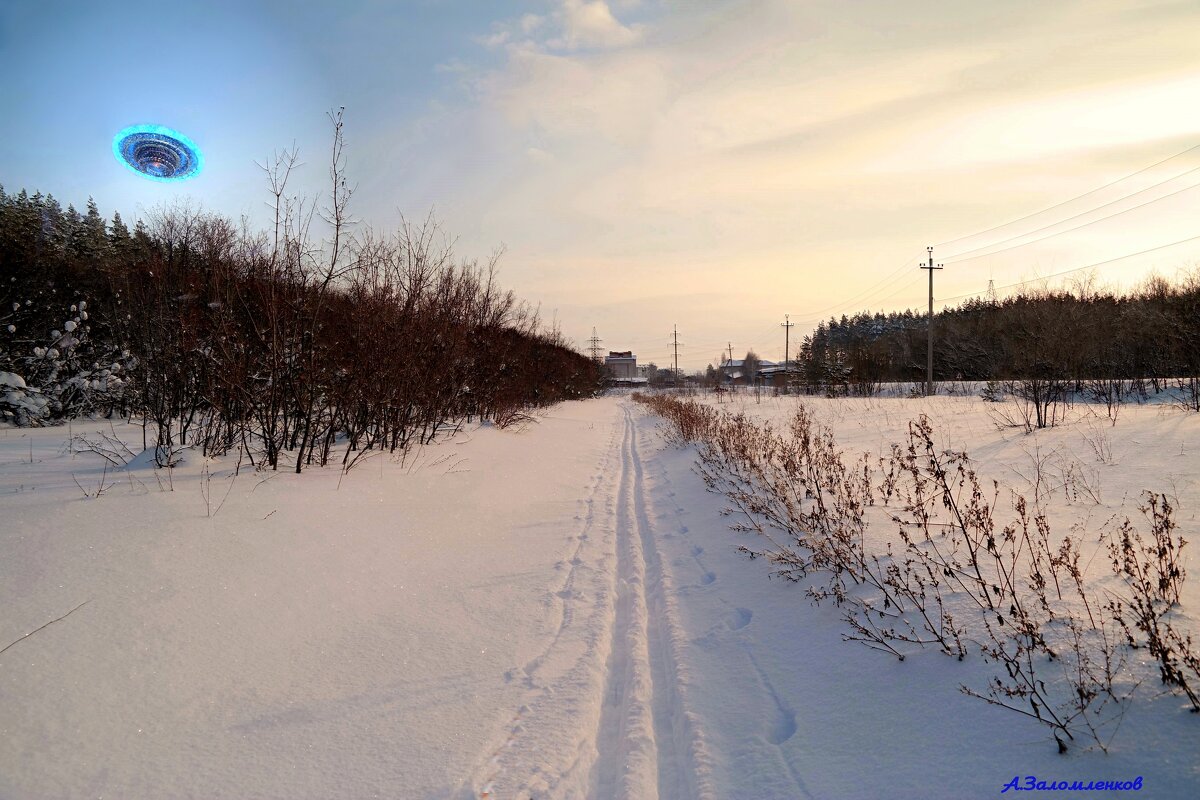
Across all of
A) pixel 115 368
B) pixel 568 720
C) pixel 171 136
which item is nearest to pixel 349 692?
pixel 568 720

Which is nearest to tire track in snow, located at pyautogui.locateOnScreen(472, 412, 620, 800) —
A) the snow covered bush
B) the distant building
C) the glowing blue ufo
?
the glowing blue ufo

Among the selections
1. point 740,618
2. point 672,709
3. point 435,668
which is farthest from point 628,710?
point 740,618

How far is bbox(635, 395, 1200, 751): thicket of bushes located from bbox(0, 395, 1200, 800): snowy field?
0.41 feet

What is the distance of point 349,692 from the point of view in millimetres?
2961

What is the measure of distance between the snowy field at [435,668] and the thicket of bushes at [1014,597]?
0.41 feet

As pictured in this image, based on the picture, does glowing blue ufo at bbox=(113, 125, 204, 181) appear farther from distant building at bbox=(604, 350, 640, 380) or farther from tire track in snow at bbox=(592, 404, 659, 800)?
distant building at bbox=(604, 350, 640, 380)

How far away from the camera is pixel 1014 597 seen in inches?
95.7

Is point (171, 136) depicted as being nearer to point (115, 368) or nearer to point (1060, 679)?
point (115, 368)

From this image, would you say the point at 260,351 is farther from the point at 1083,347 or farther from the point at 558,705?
the point at 1083,347

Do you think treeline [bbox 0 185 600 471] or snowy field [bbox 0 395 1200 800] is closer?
snowy field [bbox 0 395 1200 800]

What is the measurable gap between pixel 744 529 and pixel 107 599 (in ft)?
16.9

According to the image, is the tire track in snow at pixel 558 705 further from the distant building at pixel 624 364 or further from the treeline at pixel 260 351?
the distant building at pixel 624 364

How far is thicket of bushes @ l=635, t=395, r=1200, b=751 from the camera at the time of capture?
2.27 metres

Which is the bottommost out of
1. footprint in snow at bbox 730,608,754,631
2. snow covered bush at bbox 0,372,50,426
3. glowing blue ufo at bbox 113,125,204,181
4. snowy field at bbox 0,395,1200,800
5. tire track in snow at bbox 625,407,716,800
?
tire track in snow at bbox 625,407,716,800
